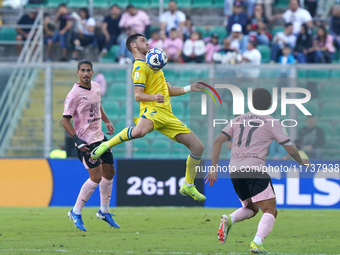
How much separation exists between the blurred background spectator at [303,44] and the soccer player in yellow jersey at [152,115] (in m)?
8.08

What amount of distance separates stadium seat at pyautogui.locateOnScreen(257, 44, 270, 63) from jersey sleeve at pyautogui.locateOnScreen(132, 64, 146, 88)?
8761mm

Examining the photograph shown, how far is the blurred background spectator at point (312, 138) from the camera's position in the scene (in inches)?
500

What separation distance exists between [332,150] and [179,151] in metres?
3.28

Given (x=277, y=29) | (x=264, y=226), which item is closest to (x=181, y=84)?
(x=277, y=29)

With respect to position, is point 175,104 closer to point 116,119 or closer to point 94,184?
point 116,119

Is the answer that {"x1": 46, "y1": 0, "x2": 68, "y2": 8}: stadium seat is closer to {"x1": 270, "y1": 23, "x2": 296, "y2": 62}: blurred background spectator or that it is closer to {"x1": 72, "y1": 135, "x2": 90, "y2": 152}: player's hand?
{"x1": 270, "y1": 23, "x2": 296, "y2": 62}: blurred background spectator

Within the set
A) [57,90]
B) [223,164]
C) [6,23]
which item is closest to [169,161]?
[223,164]

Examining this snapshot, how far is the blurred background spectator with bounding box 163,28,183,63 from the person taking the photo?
621 inches

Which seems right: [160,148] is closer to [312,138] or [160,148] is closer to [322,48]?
[312,138]

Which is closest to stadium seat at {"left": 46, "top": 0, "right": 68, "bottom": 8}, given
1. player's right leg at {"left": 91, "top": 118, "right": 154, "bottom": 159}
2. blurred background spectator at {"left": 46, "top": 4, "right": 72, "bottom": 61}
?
blurred background spectator at {"left": 46, "top": 4, "right": 72, "bottom": 61}

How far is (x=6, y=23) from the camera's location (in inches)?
738

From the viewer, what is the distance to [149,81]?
8.09 m

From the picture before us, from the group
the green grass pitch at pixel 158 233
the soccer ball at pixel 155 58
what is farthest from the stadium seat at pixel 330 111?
the soccer ball at pixel 155 58

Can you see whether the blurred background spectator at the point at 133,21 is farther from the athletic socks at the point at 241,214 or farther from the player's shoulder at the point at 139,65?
the athletic socks at the point at 241,214
